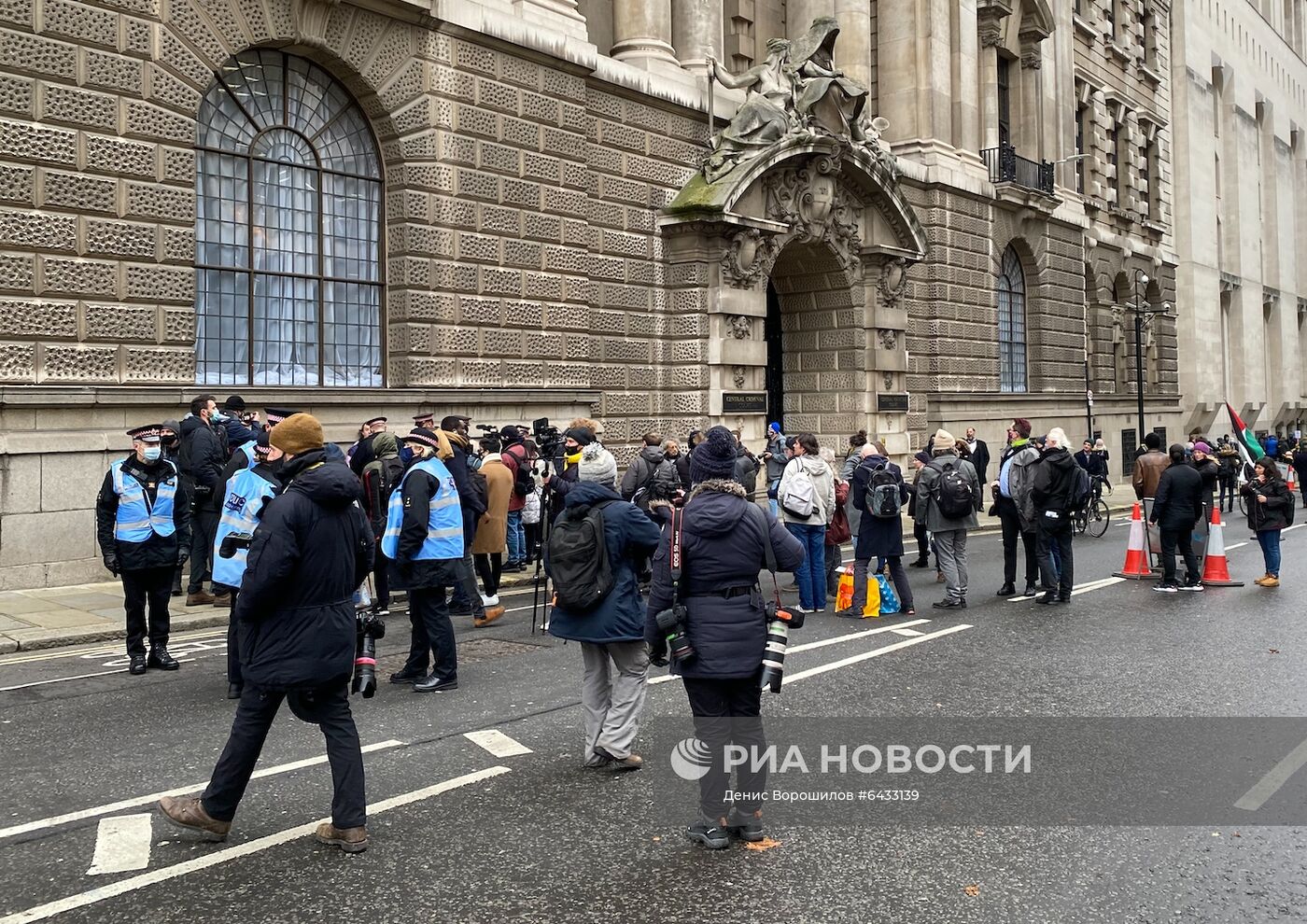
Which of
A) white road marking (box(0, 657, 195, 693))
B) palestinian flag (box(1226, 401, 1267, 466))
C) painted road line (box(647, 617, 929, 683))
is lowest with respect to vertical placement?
painted road line (box(647, 617, 929, 683))

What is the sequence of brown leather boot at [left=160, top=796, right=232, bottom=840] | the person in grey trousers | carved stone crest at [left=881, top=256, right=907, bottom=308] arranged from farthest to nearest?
1. carved stone crest at [left=881, top=256, right=907, bottom=308]
2. the person in grey trousers
3. brown leather boot at [left=160, top=796, right=232, bottom=840]

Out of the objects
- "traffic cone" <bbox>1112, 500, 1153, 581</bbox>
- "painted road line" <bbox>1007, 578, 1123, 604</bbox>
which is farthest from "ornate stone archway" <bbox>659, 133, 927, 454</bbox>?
"painted road line" <bbox>1007, 578, 1123, 604</bbox>

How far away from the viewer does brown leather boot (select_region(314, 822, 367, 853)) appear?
16.4ft

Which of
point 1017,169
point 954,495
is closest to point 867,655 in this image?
point 954,495

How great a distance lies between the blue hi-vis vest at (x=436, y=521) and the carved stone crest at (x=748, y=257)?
1279 centimetres

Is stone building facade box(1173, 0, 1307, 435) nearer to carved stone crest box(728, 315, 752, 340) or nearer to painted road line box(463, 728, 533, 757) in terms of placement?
carved stone crest box(728, 315, 752, 340)

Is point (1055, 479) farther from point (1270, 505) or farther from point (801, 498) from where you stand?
point (1270, 505)

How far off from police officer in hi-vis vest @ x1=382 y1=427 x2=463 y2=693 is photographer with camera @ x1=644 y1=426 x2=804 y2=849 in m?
3.11

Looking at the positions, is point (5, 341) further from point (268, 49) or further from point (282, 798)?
point (282, 798)

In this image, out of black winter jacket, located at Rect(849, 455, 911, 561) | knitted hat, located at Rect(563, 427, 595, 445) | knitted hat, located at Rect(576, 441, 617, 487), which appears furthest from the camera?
black winter jacket, located at Rect(849, 455, 911, 561)

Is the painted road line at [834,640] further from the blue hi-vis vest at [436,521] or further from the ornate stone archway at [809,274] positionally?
the ornate stone archway at [809,274]

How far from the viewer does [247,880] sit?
15.6ft

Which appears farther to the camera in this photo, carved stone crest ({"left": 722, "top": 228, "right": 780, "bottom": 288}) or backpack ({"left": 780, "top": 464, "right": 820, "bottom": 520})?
carved stone crest ({"left": 722, "top": 228, "right": 780, "bottom": 288})

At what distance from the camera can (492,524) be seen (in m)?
12.1
